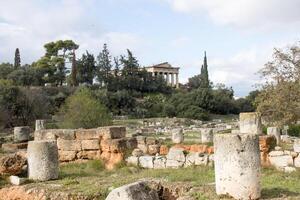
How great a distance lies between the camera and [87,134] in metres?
15.2

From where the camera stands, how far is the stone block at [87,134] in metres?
15.1

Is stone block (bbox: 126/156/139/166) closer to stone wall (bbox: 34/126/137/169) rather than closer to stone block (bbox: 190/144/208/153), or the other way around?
stone wall (bbox: 34/126/137/169)

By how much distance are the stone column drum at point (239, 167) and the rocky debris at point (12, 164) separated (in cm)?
547

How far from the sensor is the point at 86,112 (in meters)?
38.1

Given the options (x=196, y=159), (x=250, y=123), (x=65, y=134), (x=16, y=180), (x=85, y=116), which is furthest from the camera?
(x=85, y=116)

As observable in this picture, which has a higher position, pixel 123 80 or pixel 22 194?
pixel 123 80

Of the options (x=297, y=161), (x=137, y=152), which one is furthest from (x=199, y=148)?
(x=297, y=161)

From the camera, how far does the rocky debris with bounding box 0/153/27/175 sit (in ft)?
36.3

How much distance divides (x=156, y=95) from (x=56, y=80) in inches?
669

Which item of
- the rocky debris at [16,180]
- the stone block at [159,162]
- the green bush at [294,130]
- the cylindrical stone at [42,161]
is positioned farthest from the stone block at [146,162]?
the green bush at [294,130]

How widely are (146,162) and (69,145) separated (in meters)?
2.59

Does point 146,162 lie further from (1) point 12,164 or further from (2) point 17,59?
(2) point 17,59

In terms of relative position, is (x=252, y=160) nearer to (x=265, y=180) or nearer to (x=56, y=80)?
(x=265, y=180)

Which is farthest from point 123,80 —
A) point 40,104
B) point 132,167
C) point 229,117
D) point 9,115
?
point 132,167
